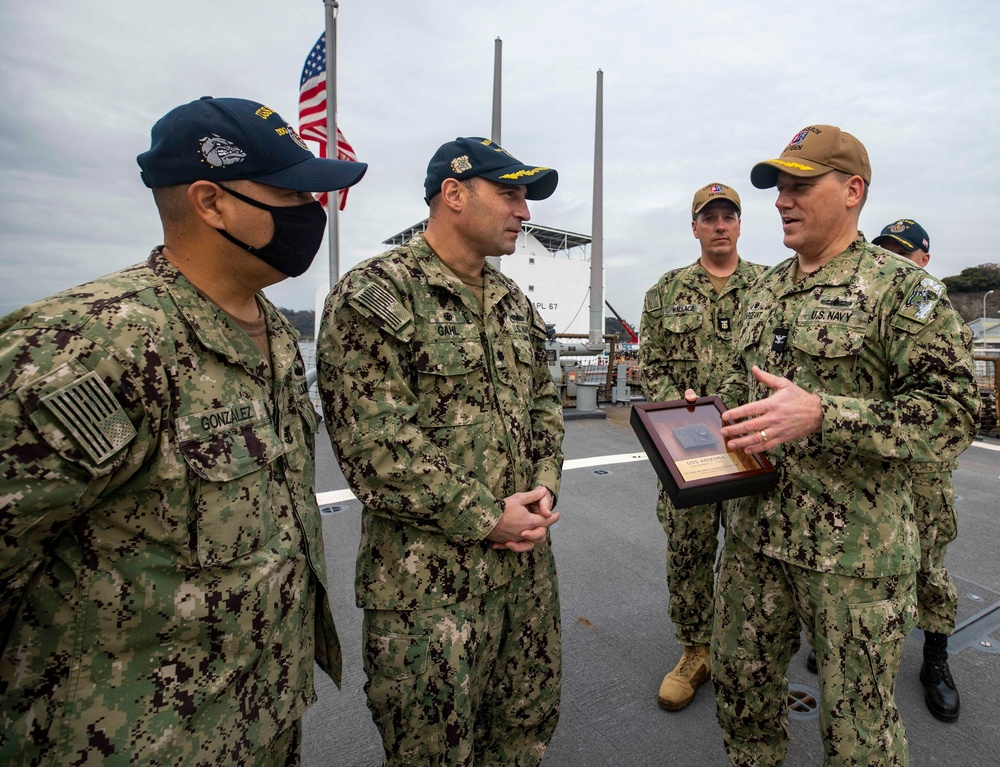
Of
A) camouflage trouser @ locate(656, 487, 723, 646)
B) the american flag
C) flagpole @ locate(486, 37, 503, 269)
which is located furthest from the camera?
flagpole @ locate(486, 37, 503, 269)

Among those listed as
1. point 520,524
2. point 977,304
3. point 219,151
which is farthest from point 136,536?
point 977,304

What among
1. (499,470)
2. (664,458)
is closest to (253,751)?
(499,470)

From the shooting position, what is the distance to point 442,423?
1525mm

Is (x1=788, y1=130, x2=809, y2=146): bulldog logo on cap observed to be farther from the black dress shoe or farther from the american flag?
the american flag

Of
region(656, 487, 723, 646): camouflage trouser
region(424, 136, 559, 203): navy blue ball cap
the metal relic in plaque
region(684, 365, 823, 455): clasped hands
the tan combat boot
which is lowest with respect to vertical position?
the tan combat boot

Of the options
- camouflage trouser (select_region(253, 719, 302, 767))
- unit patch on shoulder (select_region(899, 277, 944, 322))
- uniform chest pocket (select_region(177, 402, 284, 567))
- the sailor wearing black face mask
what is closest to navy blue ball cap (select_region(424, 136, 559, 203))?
the sailor wearing black face mask

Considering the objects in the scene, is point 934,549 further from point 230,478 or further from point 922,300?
point 230,478

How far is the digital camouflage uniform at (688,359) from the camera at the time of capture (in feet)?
7.95

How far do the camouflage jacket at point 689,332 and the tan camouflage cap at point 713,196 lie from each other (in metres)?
0.33

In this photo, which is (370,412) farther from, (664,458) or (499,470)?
(664,458)

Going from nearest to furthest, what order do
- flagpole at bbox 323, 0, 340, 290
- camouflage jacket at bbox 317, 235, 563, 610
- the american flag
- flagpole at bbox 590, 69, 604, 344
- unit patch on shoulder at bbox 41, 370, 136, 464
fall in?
unit patch on shoulder at bbox 41, 370, 136, 464 < camouflage jacket at bbox 317, 235, 563, 610 < flagpole at bbox 323, 0, 340, 290 < the american flag < flagpole at bbox 590, 69, 604, 344

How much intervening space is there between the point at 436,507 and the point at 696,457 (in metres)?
0.82

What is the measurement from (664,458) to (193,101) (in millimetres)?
1508

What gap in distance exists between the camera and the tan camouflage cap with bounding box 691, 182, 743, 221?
2762 millimetres
